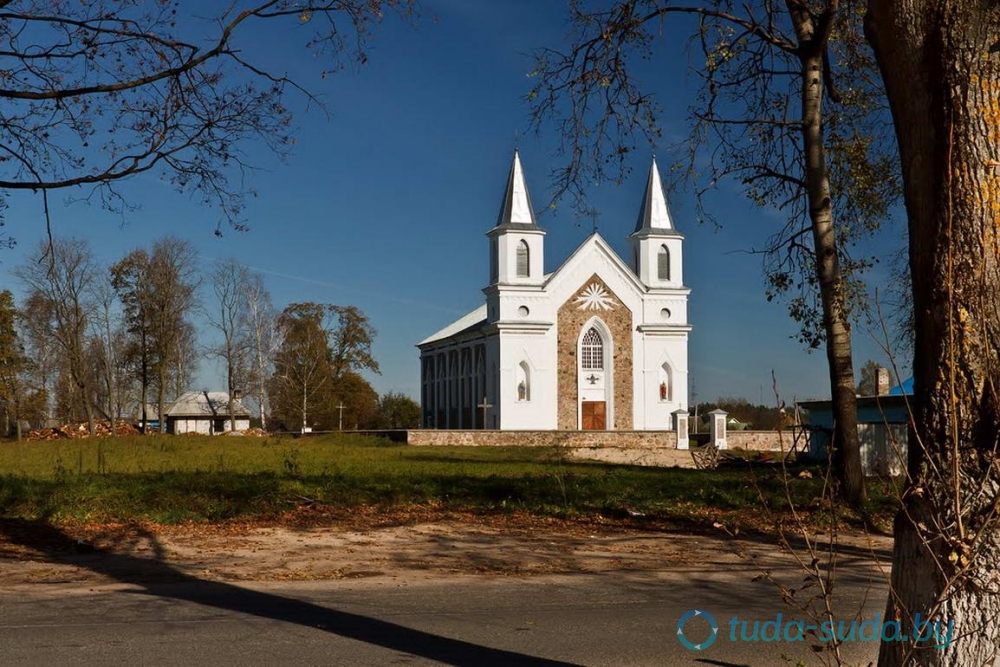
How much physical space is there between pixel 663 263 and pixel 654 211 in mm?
3517

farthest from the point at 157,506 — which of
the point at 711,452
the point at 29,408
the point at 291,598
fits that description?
the point at 29,408

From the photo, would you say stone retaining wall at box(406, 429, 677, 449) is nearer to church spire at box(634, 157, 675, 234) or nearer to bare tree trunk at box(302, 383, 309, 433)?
church spire at box(634, 157, 675, 234)

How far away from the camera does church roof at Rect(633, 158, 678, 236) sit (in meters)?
67.0

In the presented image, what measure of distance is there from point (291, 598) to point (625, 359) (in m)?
56.0

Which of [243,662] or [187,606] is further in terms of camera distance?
[187,606]

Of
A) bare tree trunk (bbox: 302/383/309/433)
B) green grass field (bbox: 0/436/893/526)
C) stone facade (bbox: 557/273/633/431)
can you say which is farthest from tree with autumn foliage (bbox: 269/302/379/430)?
green grass field (bbox: 0/436/893/526)

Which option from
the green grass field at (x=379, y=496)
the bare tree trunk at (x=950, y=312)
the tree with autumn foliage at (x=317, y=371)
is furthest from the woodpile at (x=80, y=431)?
the bare tree trunk at (x=950, y=312)

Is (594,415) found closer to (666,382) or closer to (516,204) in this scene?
(666,382)

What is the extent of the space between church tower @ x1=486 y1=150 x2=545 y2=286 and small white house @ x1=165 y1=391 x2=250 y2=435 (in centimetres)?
2963

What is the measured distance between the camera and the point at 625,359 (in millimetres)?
64188

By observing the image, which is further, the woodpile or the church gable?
the church gable

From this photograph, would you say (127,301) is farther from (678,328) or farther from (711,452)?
(711,452)

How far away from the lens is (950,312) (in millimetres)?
4164

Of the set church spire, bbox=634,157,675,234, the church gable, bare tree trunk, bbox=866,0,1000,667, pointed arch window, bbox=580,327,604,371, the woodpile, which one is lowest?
the woodpile
